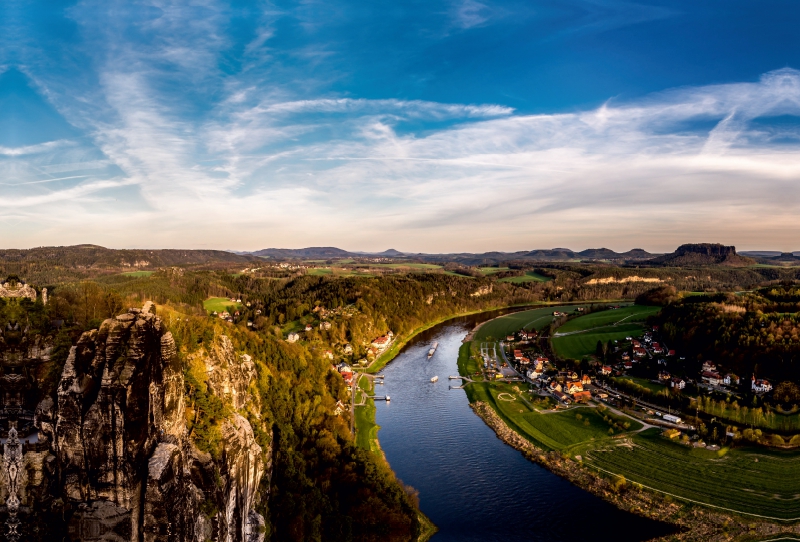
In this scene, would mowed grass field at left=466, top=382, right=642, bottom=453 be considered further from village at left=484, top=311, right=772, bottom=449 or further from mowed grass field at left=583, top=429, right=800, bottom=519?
mowed grass field at left=583, top=429, right=800, bottom=519

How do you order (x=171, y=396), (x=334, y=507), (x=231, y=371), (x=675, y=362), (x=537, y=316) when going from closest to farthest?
(x=171, y=396) → (x=231, y=371) → (x=334, y=507) → (x=675, y=362) → (x=537, y=316)

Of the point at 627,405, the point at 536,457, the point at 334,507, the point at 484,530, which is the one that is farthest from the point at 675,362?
the point at 334,507

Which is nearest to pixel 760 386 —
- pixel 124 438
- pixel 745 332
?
pixel 745 332

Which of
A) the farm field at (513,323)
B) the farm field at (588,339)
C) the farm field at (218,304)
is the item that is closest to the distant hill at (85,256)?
the farm field at (218,304)

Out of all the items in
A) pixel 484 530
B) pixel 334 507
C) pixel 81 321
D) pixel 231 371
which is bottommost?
pixel 484 530

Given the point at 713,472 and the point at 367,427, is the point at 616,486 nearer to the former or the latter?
the point at 713,472

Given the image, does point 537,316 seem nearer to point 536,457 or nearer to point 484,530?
point 536,457

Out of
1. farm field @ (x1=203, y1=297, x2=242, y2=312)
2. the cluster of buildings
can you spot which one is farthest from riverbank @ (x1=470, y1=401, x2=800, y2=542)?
farm field @ (x1=203, y1=297, x2=242, y2=312)
